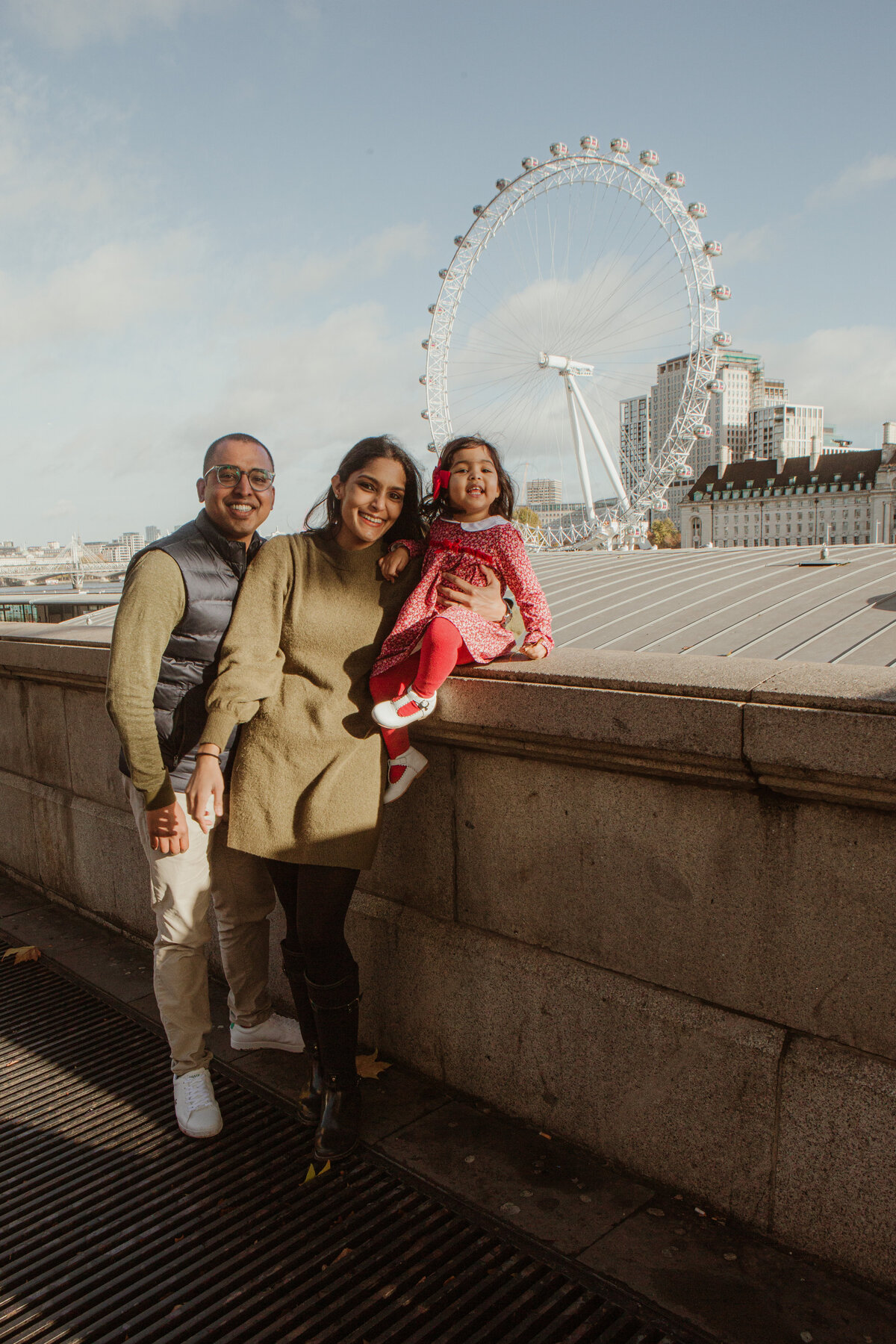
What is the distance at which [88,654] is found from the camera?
4.82 meters

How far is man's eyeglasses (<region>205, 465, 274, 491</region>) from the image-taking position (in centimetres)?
319

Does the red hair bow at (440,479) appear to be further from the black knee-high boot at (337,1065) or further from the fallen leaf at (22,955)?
the fallen leaf at (22,955)

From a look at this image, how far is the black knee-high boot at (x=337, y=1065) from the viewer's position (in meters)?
3.07

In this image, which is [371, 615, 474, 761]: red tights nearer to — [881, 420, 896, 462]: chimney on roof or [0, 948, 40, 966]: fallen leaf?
[0, 948, 40, 966]: fallen leaf

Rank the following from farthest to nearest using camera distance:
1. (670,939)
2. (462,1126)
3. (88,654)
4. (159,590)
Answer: (88,654) < (462,1126) < (159,590) < (670,939)

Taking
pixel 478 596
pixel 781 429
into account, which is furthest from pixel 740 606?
pixel 781 429

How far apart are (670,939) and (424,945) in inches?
40.6

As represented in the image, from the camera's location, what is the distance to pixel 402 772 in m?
3.23

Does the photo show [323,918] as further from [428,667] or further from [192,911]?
[428,667]

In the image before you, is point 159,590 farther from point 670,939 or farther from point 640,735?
point 670,939

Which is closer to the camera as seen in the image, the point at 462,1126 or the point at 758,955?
the point at 758,955

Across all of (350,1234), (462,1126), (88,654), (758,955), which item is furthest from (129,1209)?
(88,654)

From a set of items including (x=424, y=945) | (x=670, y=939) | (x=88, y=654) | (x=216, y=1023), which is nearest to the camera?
(x=670, y=939)

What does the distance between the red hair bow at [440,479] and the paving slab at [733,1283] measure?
2.28 m
